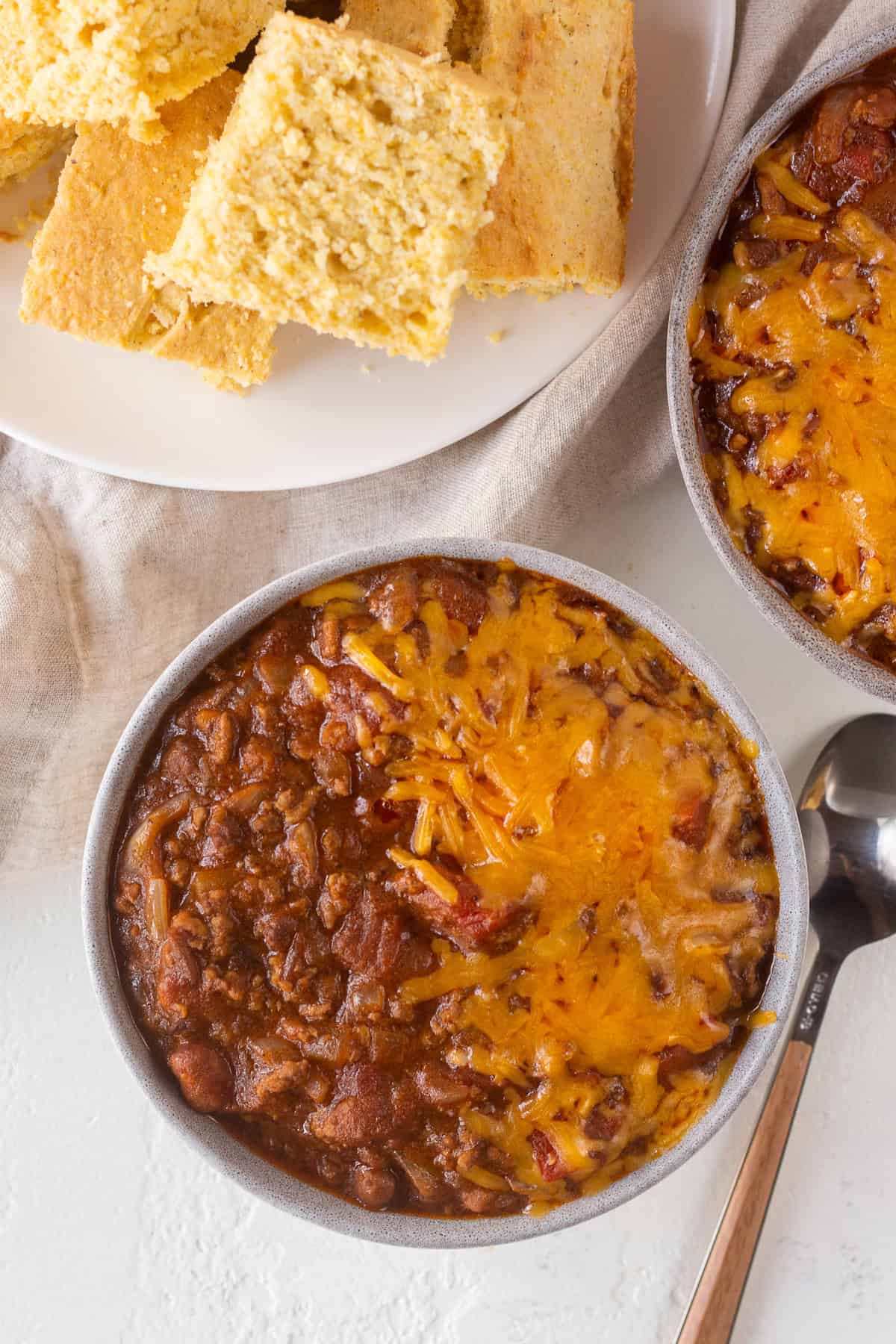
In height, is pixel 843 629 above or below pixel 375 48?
below

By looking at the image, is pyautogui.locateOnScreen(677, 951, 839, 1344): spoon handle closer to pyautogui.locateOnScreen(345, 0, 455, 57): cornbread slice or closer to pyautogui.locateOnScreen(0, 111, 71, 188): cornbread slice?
pyautogui.locateOnScreen(345, 0, 455, 57): cornbread slice

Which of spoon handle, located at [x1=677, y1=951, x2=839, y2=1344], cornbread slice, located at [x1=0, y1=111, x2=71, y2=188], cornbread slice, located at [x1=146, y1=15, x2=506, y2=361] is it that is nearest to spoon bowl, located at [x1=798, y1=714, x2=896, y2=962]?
spoon handle, located at [x1=677, y1=951, x2=839, y2=1344]

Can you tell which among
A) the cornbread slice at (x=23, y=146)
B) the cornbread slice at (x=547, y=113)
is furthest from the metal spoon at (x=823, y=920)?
the cornbread slice at (x=23, y=146)

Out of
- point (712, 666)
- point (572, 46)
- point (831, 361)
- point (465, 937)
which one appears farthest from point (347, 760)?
point (572, 46)

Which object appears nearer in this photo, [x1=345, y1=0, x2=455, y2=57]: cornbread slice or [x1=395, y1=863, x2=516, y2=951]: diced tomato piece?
[x1=395, y1=863, x2=516, y2=951]: diced tomato piece

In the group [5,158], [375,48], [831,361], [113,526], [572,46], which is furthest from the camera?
[113,526]

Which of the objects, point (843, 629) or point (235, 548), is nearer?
point (843, 629)

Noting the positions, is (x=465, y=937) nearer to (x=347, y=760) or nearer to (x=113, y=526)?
(x=347, y=760)
